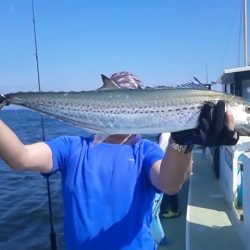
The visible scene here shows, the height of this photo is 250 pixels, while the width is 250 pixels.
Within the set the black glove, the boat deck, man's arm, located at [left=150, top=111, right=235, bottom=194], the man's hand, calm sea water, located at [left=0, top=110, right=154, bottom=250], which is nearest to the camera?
the black glove

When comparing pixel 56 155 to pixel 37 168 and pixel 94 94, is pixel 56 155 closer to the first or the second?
pixel 37 168

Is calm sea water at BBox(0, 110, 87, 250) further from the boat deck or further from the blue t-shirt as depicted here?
the blue t-shirt

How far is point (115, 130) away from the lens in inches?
107

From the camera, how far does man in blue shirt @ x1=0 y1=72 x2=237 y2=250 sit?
2922 mm

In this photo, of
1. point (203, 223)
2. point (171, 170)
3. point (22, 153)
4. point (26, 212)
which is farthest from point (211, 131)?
point (26, 212)

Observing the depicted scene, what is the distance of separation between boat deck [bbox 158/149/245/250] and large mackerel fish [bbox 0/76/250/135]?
3.29 metres

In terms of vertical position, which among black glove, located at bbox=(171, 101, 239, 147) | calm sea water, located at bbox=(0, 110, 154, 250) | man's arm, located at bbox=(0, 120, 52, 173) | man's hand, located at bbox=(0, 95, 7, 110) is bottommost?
calm sea water, located at bbox=(0, 110, 154, 250)

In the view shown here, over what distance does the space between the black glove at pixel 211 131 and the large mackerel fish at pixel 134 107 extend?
48mm

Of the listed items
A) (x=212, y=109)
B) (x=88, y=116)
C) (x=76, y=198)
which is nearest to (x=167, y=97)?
(x=212, y=109)

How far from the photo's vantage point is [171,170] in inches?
110

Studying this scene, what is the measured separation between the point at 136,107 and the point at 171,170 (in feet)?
1.43

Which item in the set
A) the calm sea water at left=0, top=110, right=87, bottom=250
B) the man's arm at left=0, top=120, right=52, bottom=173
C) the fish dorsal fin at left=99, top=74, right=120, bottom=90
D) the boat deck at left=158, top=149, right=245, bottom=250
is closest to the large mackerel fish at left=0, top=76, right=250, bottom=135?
the fish dorsal fin at left=99, top=74, right=120, bottom=90

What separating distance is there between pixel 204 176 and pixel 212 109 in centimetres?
732

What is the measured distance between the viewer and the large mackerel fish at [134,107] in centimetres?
263
